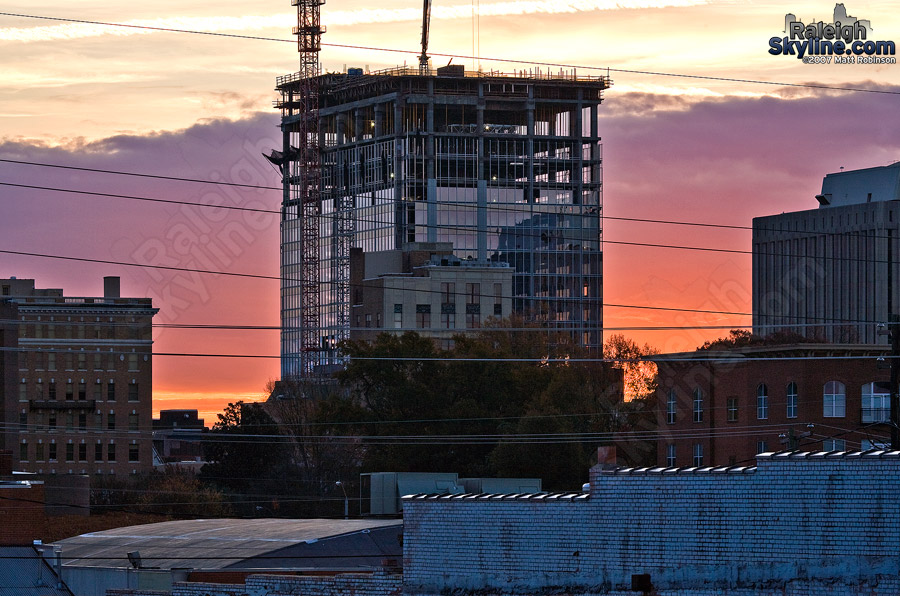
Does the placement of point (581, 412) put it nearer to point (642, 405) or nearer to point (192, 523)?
point (642, 405)

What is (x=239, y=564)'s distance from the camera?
→ 41.7 m

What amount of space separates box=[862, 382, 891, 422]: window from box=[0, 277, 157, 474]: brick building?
87915 millimetres

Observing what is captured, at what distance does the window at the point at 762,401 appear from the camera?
88.2 m

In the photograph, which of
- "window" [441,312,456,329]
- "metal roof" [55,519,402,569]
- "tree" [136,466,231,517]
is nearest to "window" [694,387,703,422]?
"tree" [136,466,231,517]

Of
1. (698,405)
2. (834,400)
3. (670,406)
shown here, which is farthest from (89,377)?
(834,400)

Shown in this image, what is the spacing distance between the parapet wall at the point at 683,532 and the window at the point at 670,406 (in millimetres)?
69200

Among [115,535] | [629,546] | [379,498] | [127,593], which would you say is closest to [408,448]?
[379,498]

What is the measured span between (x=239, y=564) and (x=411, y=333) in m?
72.6

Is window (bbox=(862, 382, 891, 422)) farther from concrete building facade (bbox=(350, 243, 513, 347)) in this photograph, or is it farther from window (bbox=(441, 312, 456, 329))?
window (bbox=(441, 312, 456, 329))

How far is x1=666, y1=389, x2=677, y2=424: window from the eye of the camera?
96.1 metres

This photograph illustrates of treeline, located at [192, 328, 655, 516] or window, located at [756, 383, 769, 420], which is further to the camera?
treeline, located at [192, 328, 655, 516]

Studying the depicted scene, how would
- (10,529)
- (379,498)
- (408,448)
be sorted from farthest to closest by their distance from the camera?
(408,448)
(379,498)
(10,529)

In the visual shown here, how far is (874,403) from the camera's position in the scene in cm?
8444

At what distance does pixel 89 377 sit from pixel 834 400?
9675cm
